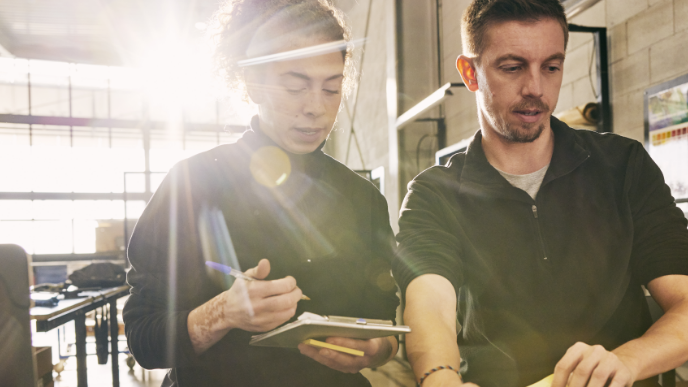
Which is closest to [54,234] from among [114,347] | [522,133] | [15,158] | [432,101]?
[15,158]

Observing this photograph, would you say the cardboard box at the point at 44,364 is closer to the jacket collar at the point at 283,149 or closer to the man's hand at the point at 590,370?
the jacket collar at the point at 283,149

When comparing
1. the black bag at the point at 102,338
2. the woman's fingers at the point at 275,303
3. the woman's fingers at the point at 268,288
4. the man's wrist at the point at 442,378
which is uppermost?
the woman's fingers at the point at 268,288

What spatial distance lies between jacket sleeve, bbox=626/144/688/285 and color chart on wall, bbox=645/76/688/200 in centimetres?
90

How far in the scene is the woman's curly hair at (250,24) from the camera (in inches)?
52.8

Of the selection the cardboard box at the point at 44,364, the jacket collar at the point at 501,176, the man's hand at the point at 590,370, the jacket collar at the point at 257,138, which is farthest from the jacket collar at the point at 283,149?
the cardboard box at the point at 44,364

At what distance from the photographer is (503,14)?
1.26 meters

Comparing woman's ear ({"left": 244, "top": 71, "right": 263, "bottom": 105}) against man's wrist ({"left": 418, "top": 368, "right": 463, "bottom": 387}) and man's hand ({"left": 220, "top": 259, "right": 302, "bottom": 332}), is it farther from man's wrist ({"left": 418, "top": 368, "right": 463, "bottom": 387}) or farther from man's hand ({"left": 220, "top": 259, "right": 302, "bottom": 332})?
man's wrist ({"left": 418, "top": 368, "right": 463, "bottom": 387})

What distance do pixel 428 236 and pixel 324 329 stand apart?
42cm

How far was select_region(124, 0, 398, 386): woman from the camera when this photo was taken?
3.82 ft

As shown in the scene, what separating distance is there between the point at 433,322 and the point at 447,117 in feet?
11.1

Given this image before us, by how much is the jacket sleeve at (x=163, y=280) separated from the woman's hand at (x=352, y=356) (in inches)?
11.8

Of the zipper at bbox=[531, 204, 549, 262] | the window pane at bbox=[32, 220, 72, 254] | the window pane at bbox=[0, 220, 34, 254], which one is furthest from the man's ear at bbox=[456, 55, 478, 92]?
the window pane at bbox=[0, 220, 34, 254]

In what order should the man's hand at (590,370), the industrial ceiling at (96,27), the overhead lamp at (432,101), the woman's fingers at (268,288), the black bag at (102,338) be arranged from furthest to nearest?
the industrial ceiling at (96,27)
the black bag at (102,338)
the overhead lamp at (432,101)
the woman's fingers at (268,288)
the man's hand at (590,370)

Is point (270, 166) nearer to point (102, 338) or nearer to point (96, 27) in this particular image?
point (102, 338)
